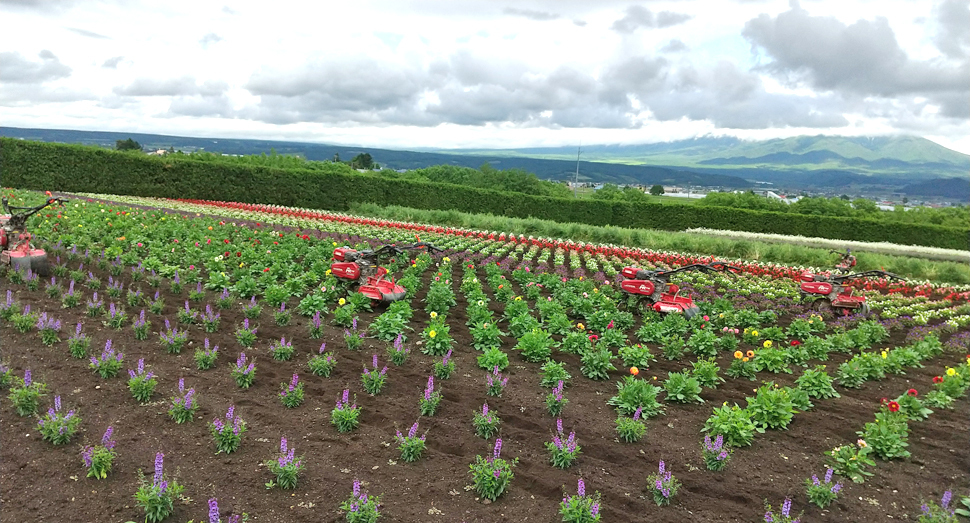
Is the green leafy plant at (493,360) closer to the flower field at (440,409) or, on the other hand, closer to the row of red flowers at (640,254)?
the flower field at (440,409)

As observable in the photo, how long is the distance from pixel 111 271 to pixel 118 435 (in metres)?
5.79

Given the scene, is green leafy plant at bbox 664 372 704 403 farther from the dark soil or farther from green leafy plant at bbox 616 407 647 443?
green leafy plant at bbox 616 407 647 443

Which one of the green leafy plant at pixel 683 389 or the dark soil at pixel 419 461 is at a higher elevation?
the green leafy plant at pixel 683 389

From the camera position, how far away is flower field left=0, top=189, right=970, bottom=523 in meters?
4.01

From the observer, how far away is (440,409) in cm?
537

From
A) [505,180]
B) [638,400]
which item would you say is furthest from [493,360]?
[505,180]

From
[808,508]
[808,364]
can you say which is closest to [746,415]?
[808,508]

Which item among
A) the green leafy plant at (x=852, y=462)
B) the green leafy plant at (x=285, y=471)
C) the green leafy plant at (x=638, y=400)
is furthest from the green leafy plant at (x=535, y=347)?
the green leafy plant at (x=285, y=471)

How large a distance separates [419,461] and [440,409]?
0.91 m

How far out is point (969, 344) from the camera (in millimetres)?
8492

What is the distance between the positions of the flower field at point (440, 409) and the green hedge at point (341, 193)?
17.1 m

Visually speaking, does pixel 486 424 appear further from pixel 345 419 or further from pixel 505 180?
pixel 505 180

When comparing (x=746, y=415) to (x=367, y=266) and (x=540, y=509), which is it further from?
(x=367, y=266)

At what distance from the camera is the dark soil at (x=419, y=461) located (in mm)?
3912
